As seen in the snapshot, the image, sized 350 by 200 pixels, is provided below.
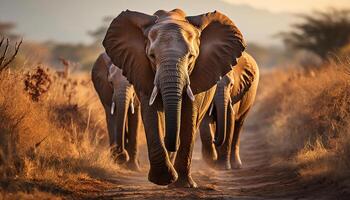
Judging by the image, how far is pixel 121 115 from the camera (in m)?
14.4

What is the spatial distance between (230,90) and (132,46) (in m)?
4.11

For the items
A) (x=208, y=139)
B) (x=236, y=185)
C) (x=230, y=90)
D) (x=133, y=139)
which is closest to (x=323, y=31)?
(x=230, y=90)

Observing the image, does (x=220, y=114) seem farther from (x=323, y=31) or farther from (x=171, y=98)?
(x=323, y=31)

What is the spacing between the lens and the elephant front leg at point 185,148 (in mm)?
11125

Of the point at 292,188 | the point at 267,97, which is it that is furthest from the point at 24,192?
the point at 267,97

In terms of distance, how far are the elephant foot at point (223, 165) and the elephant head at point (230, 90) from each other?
779 mm

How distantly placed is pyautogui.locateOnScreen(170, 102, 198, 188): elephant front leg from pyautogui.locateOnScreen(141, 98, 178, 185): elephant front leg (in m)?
0.41

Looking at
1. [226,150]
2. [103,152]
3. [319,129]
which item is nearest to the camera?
[103,152]

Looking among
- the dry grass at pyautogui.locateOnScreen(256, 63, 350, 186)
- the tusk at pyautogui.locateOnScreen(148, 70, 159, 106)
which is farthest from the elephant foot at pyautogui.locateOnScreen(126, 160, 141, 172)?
the tusk at pyautogui.locateOnScreen(148, 70, 159, 106)

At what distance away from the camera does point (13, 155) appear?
10234mm

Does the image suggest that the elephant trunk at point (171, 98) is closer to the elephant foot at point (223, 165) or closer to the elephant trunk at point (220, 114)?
the elephant trunk at point (220, 114)

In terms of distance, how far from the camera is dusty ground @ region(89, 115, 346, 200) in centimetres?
1033

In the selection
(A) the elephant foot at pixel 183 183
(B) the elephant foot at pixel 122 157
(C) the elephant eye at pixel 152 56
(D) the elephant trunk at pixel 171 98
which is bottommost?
(B) the elephant foot at pixel 122 157

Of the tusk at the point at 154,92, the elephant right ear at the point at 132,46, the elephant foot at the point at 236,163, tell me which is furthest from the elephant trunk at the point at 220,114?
the tusk at the point at 154,92
